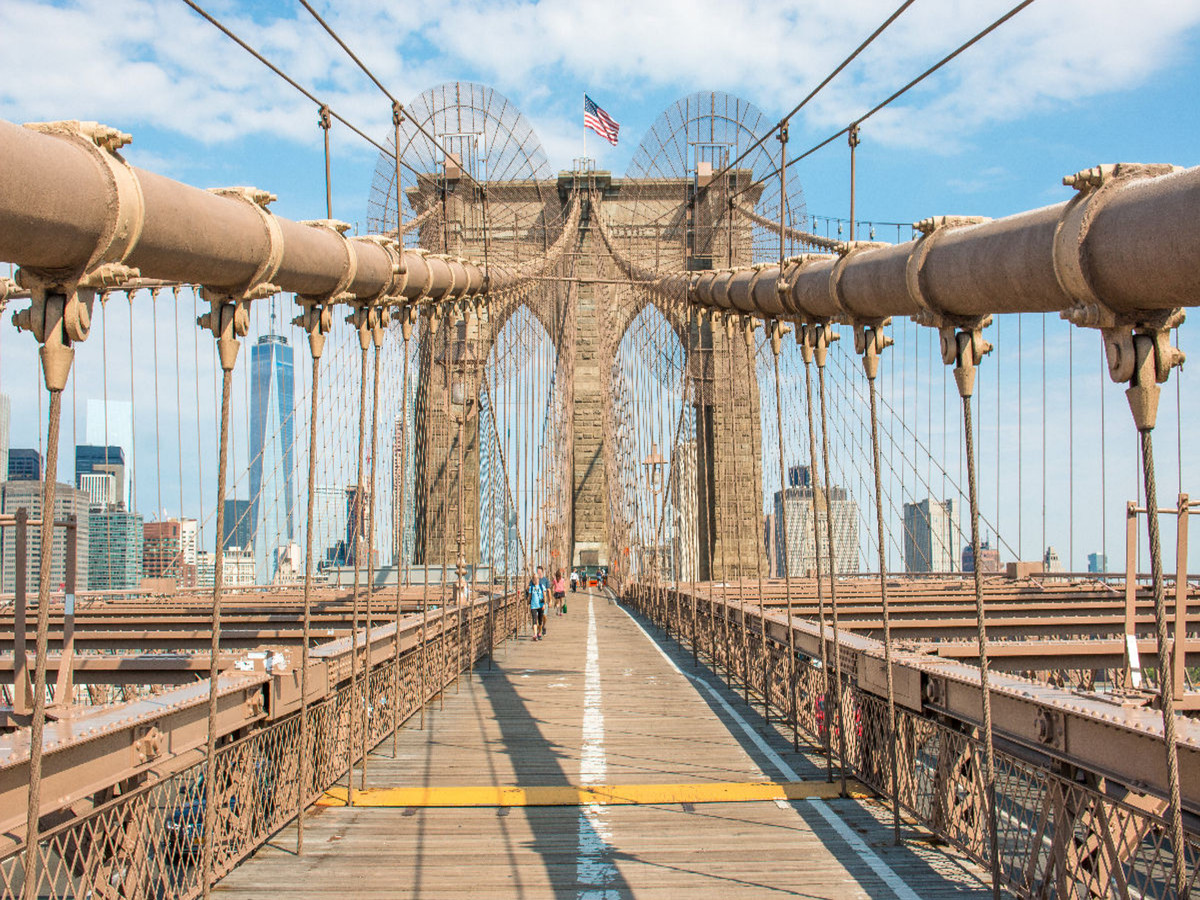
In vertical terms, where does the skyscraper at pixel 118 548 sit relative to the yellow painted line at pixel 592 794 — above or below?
above

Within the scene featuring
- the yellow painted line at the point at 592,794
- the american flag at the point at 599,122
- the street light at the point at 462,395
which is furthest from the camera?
the american flag at the point at 599,122

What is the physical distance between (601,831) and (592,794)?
94cm

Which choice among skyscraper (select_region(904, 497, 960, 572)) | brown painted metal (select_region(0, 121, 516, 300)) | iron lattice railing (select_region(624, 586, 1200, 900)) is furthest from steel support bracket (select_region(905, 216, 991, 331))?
skyscraper (select_region(904, 497, 960, 572))

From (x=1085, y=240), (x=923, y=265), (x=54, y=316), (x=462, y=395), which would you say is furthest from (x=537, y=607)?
(x=1085, y=240)

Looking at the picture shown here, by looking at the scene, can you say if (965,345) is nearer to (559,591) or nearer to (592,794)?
(592,794)

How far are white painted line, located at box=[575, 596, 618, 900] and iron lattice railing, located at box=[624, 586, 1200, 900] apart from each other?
173cm

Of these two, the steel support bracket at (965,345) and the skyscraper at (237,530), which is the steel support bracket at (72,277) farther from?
the steel support bracket at (965,345)

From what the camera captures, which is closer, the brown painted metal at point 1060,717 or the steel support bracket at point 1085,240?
the steel support bracket at point 1085,240

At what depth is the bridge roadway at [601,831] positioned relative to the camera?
536 cm

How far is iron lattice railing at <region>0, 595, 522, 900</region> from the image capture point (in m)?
4.14

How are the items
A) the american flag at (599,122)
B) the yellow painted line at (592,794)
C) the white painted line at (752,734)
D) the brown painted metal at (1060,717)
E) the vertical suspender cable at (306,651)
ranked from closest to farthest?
the brown painted metal at (1060,717)
the vertical suspender cable at (306,651)
the yellow painted line at (592,794)
the white painted line at (752,734)
the american flag at (599,122)

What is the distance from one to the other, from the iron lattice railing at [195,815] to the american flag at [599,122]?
1114 inches

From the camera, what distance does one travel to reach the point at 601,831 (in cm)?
639

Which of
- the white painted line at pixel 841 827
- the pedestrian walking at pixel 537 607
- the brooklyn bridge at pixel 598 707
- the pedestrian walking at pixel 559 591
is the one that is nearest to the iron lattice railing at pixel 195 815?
the brooklyn bridge at pixel 598 707
